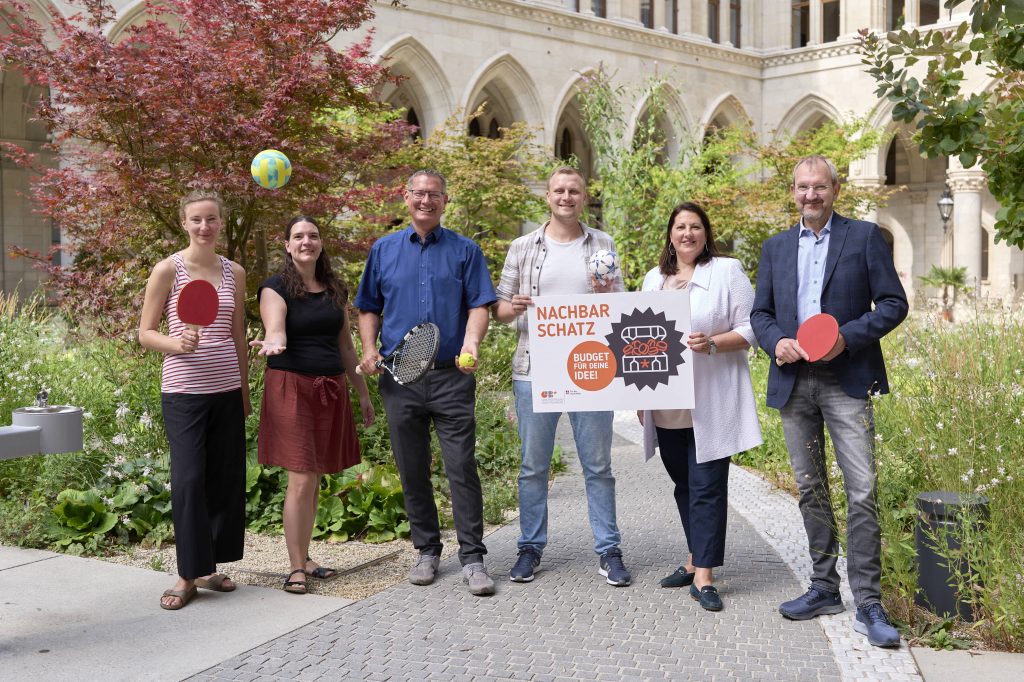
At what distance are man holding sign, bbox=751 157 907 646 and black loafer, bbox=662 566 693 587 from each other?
0.61m

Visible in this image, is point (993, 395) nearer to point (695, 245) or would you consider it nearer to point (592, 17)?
point (695, 245)

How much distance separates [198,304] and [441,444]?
1.40 metres

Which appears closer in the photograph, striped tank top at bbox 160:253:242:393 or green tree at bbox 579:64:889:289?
striped tank top at bbox 160:253:242:393

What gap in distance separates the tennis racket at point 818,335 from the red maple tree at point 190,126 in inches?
195

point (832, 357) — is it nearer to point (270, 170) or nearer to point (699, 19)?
point (270, 170)

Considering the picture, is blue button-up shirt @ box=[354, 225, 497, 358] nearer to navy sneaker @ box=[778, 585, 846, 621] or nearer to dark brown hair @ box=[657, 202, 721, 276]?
dark brown hair @ box=[657, 202, 721, 276]

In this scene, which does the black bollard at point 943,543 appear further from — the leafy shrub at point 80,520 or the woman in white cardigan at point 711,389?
the leafy shrub at point 80,520

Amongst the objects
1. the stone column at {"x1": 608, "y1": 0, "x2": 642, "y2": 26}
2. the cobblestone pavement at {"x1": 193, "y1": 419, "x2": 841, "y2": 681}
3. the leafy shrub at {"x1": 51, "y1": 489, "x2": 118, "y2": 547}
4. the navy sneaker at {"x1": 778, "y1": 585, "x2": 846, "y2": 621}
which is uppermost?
the stone column at {"x1": 608, "y1": 0, "x2": 642, "y2": 26}

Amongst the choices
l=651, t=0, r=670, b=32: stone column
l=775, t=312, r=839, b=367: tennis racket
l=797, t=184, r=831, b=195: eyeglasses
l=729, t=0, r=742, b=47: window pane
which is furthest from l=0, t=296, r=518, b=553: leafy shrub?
l=729, t=0, r=742, b=47: window pane

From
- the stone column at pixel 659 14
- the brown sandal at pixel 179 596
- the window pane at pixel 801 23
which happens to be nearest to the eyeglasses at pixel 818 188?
the brown sandal at pixel 179 596

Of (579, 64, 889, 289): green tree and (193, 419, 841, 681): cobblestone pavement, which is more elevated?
(579, 64, 889, 289): green tree

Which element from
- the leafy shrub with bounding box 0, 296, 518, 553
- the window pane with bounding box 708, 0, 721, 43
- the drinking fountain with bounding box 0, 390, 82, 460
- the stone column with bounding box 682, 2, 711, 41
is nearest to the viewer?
the drinking fountain with bounding box 0, 390, 82, 460

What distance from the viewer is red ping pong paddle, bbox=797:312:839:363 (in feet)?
13.1

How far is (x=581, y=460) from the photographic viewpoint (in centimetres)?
500
